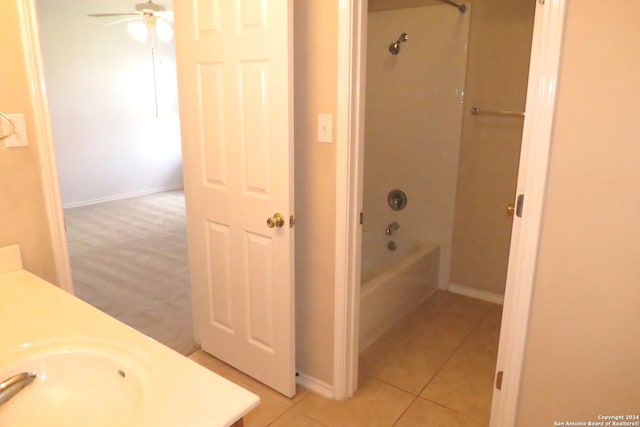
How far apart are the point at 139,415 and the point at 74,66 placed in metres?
5.79

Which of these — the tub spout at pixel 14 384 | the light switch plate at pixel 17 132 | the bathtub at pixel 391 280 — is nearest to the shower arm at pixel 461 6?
the bathtub at pixel 391 280

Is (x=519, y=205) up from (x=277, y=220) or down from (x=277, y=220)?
up

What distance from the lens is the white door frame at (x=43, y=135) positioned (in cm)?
156

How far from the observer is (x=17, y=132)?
5.23 feet

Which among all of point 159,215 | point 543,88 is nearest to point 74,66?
point 159,215

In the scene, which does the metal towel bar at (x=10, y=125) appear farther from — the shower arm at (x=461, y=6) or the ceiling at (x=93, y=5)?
the ceiling at (x=93, y=5)

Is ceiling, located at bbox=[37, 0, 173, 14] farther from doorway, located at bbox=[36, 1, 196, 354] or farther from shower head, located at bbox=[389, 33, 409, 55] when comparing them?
shower head, located at bbox=[389, 33, 409, 55]

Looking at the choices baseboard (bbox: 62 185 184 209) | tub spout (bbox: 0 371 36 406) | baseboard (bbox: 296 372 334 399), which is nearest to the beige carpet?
baseboard (bbox: 62 185 184 209)

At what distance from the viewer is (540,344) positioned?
1.62 meters

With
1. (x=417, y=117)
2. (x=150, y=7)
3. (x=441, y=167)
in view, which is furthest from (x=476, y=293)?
(x=150, y=7)

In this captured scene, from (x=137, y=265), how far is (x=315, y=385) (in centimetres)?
222

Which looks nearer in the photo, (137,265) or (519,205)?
(519,205)

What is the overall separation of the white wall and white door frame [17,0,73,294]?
4.26 meters

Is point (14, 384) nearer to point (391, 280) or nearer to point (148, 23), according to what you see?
point (391, 280)
